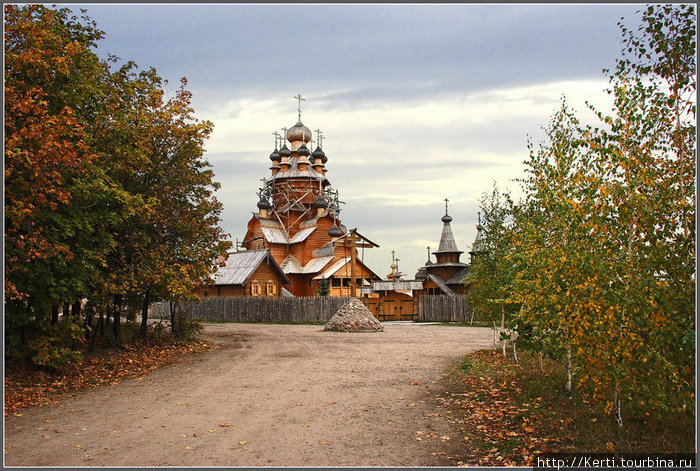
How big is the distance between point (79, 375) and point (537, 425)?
11.6m

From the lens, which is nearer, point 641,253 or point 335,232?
point 641,253

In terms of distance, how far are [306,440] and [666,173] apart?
20.1 feet

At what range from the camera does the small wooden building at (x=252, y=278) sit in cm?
4397

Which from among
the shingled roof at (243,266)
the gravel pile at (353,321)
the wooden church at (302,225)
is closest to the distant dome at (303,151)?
the wooden church at (302,225)

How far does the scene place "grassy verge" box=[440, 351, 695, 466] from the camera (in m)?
7.41

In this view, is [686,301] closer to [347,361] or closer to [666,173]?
[666,173]

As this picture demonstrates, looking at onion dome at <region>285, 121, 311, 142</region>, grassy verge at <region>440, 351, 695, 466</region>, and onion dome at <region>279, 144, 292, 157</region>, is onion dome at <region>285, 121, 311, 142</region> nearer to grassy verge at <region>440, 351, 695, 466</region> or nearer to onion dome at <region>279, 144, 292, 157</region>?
onion dome at <region>279, 144, 292, 157</region>

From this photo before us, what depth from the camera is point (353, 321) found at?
97.3 ft

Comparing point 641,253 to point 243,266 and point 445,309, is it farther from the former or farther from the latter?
point 243,266

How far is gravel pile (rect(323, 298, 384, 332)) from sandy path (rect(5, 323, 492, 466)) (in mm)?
12240

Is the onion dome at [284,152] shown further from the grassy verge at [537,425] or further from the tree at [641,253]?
the tree at [641,253]

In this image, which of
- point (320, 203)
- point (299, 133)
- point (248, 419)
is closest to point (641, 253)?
point (248, 419)

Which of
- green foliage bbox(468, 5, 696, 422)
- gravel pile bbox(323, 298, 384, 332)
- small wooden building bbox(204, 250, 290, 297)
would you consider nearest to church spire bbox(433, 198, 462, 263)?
small wooden building bbox(204, 250, 290, 297)

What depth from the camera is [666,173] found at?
648cm
